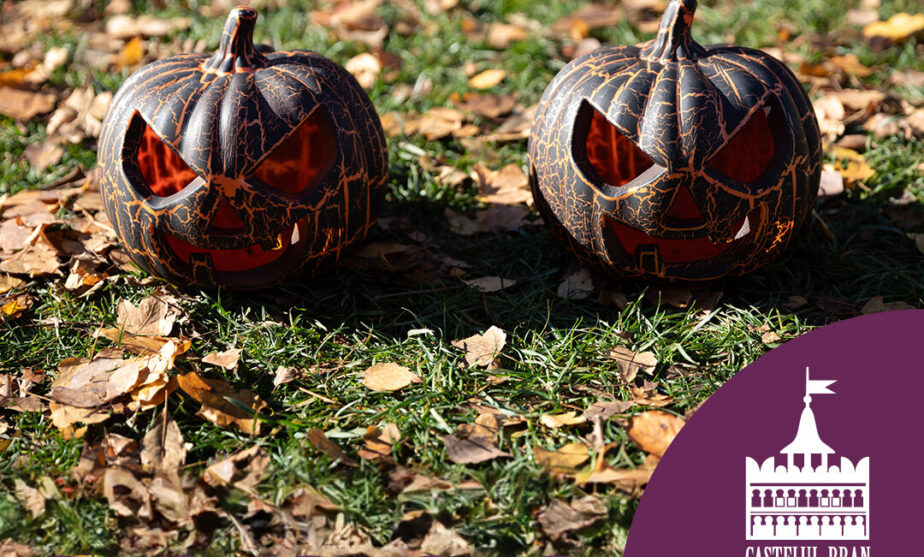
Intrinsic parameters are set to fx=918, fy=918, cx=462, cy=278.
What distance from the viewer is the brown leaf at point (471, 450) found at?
275cm

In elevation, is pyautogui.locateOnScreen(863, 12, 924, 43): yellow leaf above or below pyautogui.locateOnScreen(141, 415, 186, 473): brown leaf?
above

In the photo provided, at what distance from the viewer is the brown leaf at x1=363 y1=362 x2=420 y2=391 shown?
3.06 metres

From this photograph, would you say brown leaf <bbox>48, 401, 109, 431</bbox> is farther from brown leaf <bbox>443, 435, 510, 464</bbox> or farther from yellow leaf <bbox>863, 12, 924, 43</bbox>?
yellow leaf <bbox>863, 12, 924, 43</bbox>

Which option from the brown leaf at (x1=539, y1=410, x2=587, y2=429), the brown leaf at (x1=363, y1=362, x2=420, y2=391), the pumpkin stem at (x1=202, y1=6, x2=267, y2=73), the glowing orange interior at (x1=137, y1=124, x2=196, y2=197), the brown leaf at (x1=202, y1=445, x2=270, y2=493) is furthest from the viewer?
the glowing orange interior at (x1=137, y1=124, x2=196, y2=197)

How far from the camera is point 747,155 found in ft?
11.4

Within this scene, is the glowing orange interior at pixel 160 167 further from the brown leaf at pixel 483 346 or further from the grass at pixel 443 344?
the brown leaf at pixel 483 346

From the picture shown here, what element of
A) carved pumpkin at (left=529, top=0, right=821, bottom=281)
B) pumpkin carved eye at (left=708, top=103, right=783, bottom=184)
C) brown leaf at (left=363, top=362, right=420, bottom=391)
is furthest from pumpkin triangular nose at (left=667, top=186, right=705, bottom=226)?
brown leaf at (left=363, top=362, right=420, bottom=391)

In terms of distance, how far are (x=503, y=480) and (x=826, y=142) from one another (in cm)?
288

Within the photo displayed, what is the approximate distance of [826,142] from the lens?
4625 mm

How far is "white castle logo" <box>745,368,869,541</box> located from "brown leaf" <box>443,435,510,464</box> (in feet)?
2.41

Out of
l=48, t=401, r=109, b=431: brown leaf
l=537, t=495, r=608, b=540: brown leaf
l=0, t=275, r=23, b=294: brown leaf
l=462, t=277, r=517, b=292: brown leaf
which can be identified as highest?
l=0, t=275, r=23, b=294: brown leaf

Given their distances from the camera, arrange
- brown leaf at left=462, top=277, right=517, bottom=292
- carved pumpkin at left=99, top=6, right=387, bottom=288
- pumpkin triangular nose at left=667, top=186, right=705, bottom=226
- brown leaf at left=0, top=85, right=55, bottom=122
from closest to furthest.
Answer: carved pumpkin at left=99, top=6, right=387, bottom=288 < pumpkin triangular nose at left=667, top=186, right=705, bottom=226 < brown leaf at left=462, top=277, right=517, bottom=292 < brown leaf at left=0, top=85, right=55, bottom=122

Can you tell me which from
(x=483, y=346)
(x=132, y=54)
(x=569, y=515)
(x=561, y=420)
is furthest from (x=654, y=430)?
(x=132, y=54)

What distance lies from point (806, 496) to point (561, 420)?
744 millimetres
